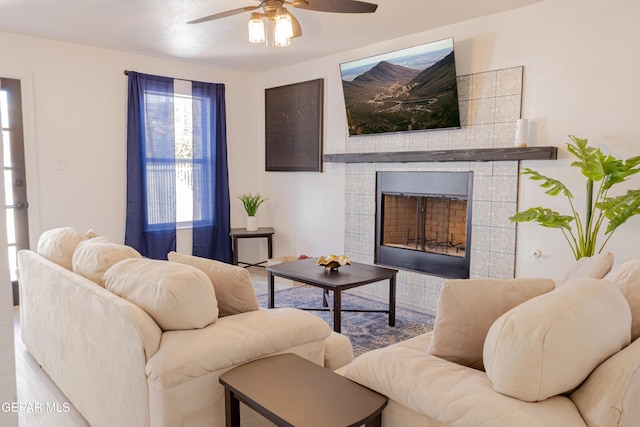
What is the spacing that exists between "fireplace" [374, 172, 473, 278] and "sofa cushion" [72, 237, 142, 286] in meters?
2.70

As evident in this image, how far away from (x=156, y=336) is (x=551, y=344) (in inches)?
51.7

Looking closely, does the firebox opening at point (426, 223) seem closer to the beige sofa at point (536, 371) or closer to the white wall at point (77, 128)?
the beige sofa at point (536, 371)

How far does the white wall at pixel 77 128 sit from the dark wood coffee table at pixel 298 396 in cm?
363

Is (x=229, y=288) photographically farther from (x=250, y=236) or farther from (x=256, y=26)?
(x=250, y=236)

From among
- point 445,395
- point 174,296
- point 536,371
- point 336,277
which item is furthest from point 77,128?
point 536,371

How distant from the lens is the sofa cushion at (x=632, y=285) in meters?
1.50

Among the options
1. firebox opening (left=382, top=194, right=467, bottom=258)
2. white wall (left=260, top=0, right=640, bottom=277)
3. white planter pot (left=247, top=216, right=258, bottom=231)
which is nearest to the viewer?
white wall (left=260, top=0, right=640, bottom=277)

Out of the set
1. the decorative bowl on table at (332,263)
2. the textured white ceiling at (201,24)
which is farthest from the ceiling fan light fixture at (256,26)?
the decorative bowl on table at (332,263)

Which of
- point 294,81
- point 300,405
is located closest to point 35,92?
point 294,81

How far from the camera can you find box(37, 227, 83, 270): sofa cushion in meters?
2.63

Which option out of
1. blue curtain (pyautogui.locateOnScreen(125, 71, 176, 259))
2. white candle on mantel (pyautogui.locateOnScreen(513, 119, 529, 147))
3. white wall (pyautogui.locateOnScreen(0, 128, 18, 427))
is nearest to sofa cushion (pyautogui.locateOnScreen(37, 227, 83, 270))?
blue curtain (pyautogui.locateOnScreen(125, 71, 176, 259))

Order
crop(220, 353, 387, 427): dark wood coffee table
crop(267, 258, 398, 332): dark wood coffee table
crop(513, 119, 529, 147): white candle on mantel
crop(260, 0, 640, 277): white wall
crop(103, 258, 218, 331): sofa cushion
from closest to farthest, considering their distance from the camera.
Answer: crop(220, 353, 387, 427): dark wood coffee table
crop(103, 258, 218, 331): sofa cushion
crop(260, 0, 640, 277): white wall
crop(267, 258, 398, 332): dark wood coffee table
crop(513, 119, 529, 147): white candle on mantel

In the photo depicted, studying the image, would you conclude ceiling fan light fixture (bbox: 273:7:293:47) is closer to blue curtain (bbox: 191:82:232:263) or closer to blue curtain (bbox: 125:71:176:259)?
blue curtain (bbox: 125:71:176:259)

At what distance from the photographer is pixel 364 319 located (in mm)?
3922
